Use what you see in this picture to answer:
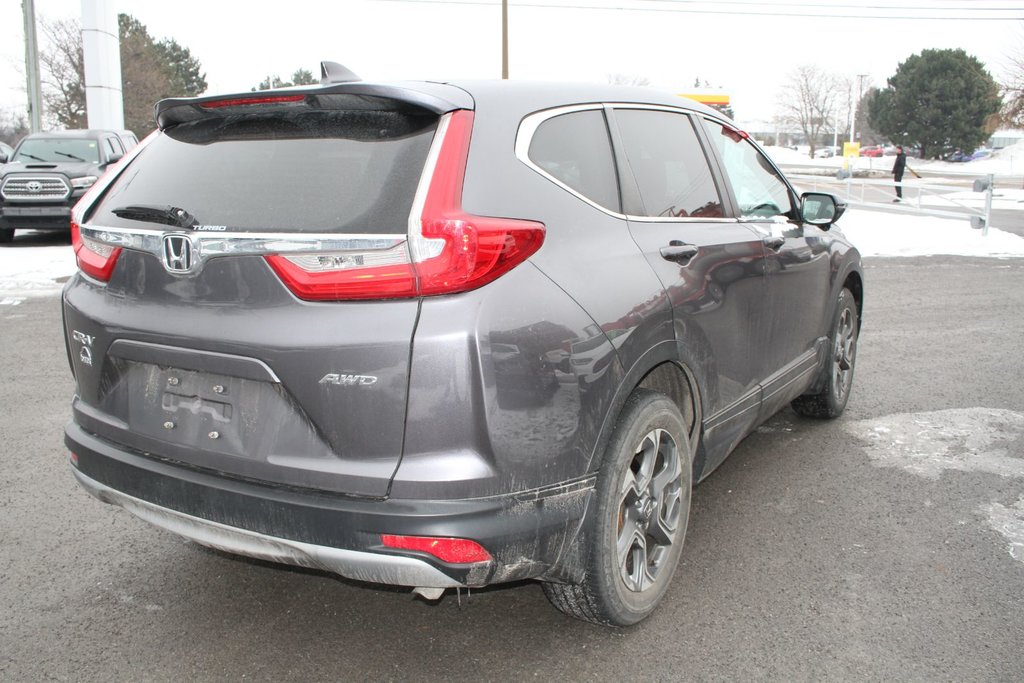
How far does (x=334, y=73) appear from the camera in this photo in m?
2.93

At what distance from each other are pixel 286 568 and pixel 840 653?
2.04 meters

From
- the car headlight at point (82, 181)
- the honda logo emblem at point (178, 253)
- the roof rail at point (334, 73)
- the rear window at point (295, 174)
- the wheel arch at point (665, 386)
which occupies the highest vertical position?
the roof rail at point (334, 73)

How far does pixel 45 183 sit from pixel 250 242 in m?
13.8

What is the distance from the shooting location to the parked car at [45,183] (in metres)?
14.3

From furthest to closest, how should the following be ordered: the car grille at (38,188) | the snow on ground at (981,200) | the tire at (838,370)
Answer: the snow on ground at (981,200), the car grille at (38,188), the tire at (838,370)

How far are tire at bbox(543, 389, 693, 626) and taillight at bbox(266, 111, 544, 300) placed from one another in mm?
765

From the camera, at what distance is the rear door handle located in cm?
318

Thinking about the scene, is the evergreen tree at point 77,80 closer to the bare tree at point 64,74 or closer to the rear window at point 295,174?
the bare tree at point 64,74

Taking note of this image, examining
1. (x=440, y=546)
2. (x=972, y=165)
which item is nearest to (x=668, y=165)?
(x=440, y=546)

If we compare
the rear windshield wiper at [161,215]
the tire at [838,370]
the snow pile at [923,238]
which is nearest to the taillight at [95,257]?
the rear windshield wiper at [161,215]

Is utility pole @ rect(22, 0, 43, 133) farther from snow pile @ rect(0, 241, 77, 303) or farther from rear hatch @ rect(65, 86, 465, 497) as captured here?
rear hatch @ rect(65, 86, 465, 497)

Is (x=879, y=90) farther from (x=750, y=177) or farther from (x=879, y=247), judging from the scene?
(x=750, y=177)

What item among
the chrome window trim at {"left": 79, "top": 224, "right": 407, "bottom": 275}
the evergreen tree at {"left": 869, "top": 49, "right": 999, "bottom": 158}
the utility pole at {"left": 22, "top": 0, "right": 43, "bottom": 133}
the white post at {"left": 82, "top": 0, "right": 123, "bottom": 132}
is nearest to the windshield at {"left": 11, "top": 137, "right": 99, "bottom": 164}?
the white post at {"left": 82, "top": 0, "right": 123, "bottom": 132}

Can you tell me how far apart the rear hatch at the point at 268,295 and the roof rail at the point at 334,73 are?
158 mm
